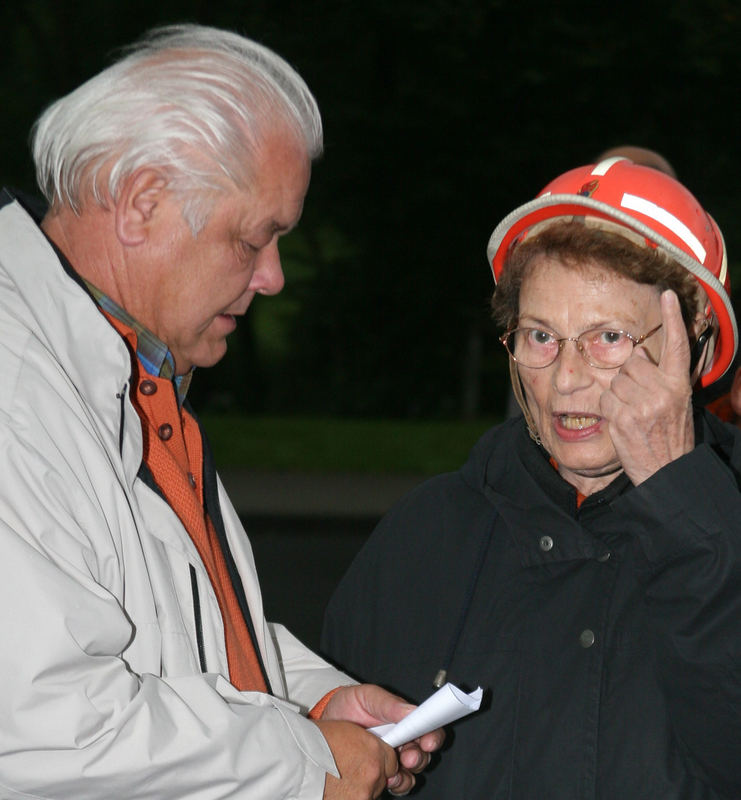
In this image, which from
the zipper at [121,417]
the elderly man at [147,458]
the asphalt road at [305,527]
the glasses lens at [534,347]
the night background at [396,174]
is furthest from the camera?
the night background at [396,174]

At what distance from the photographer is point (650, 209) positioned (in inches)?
98.7

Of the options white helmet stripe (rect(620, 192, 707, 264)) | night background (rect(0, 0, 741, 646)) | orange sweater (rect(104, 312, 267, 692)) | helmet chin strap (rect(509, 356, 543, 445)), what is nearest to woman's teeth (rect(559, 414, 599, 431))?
helmet chin strap (rect(509, 356, 543, 445))

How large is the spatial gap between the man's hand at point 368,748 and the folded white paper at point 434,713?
4 centimetres

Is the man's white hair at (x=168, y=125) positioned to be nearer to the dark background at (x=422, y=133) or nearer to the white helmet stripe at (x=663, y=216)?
the white helmet stripe at (x=663, y=216)

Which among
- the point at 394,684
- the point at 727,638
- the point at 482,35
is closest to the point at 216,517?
the point at 394,684

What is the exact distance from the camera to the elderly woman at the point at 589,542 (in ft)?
7.22

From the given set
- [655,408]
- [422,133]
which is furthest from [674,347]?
[422,133]

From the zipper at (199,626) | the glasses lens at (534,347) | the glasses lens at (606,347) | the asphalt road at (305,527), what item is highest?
the glasses lens at (606,347)

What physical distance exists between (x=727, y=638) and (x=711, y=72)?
43.4 feet

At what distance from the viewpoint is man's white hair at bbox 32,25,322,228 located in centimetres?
223

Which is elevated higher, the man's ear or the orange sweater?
the man's ear

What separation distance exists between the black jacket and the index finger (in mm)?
183

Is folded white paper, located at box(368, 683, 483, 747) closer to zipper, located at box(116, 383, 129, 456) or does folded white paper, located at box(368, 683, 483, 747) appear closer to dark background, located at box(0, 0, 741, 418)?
zipper, located at box(116, 383, 129, 456)

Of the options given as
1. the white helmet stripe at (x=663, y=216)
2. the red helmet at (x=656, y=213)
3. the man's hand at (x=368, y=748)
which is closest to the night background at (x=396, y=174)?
the man's hand at (x=368, y=748)
